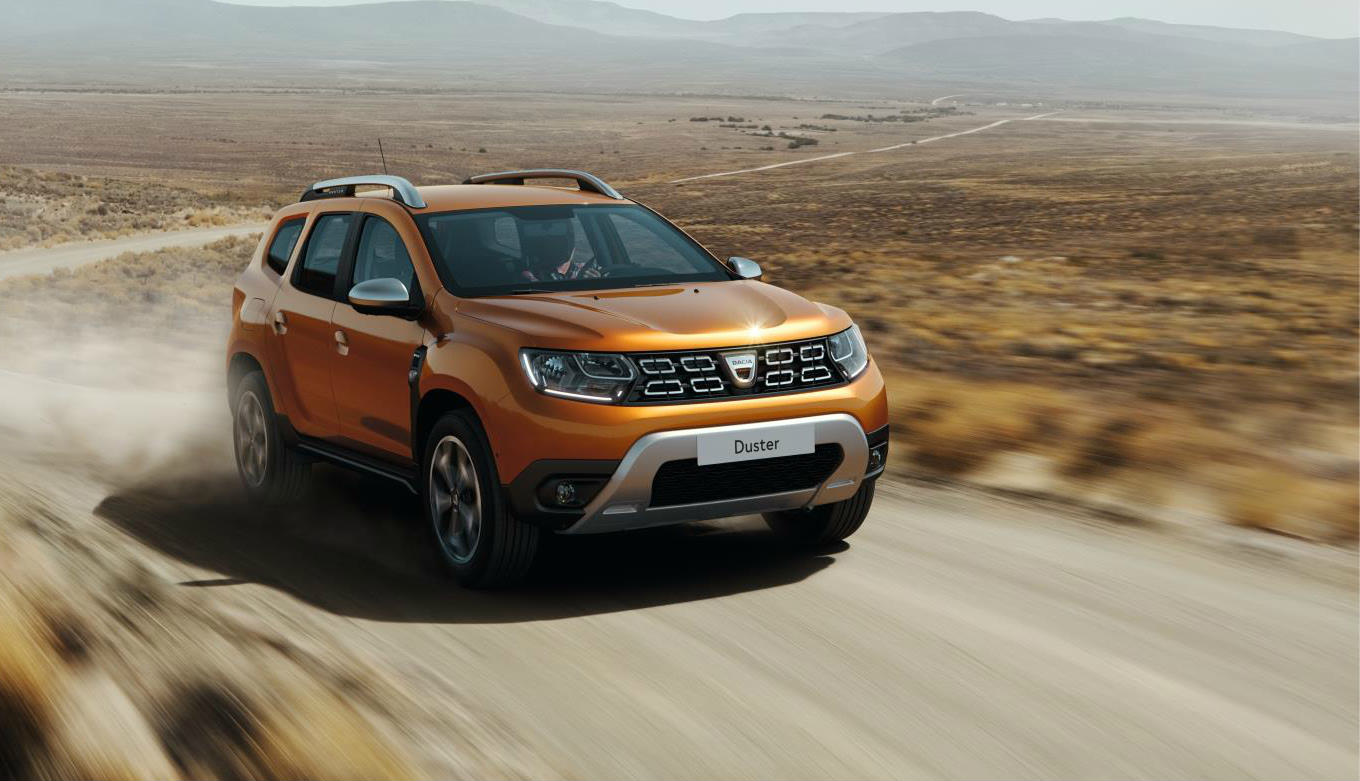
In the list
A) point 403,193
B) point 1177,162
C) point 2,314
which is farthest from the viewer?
point 1177,162

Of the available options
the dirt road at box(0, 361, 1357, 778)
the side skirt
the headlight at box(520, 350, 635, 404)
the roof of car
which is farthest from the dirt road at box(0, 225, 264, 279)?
the headlight at box(520, 350, 635, 404)

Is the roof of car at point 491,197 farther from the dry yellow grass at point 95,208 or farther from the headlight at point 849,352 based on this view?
the dry yellow grass at point 95,208

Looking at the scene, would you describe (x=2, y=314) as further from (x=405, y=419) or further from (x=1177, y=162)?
(x=1177, y=162)

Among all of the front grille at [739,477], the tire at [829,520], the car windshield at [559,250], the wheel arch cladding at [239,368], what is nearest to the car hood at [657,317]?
the car windshield at [559,250]

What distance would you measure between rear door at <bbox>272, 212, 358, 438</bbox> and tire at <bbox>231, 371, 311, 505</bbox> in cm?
20

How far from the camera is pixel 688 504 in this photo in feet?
18.2

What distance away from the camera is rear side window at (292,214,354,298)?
22.9ft

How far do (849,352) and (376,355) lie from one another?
2.01 meters

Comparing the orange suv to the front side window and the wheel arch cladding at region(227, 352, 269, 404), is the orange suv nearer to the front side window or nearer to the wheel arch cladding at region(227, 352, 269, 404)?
the front side window

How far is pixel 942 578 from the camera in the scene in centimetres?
609

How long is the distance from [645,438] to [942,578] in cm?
151

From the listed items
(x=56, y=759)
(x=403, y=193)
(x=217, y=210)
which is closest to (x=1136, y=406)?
(x=403, y=193)

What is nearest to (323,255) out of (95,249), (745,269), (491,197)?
(491,197)

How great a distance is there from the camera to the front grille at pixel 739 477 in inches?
216
